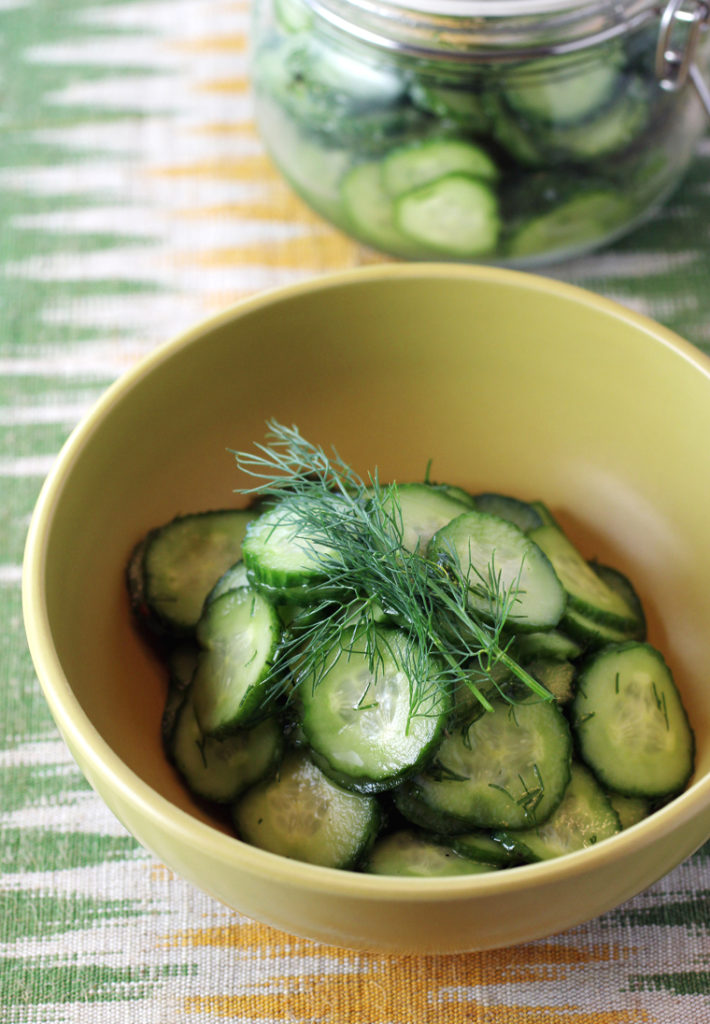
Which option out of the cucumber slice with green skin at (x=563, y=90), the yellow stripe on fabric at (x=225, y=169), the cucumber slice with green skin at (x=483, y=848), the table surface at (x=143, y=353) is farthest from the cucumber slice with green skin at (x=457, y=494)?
the yellow stripe on fabric at (x=225, y=169)

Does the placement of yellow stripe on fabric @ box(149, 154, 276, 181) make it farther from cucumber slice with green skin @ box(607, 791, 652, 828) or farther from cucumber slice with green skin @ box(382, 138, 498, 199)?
cucumber slice with green skin @ box(607, 791, 652, 828)

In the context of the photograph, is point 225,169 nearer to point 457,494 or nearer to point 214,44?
point 214,44

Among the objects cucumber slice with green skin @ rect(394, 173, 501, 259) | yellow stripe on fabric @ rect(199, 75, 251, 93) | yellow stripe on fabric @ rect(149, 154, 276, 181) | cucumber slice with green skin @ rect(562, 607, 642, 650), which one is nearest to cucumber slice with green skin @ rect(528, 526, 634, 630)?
cucumber slice with green skin @ rect(562, 607, 642, 650)

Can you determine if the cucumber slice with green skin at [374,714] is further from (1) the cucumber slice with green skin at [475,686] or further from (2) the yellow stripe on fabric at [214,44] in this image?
(2) the yellow stripe on fabric at [214,44]

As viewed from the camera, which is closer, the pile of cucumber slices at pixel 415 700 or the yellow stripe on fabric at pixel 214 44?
the pile of cucumber slices at pixel 415 700

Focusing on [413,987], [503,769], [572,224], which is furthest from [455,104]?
[413,987]

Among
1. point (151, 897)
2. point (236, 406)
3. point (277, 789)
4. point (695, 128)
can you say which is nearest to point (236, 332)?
point (236, 406)
